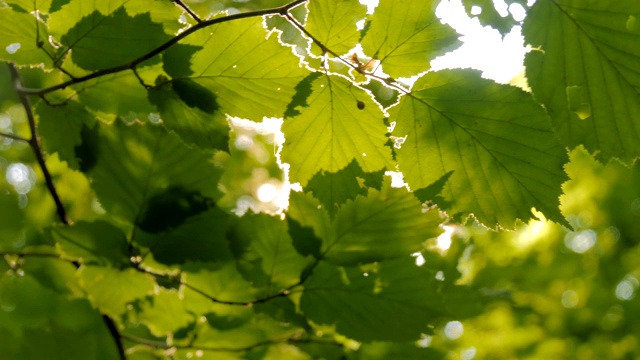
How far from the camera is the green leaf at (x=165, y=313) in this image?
3.77 feet

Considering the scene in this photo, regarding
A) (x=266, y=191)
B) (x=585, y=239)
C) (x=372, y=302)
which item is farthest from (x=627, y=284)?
(x=372, y=302)

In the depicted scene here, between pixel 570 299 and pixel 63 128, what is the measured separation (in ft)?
11.5

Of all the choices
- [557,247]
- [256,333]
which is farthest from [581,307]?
[256,333]

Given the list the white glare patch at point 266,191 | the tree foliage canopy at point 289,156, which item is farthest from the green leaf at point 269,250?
the white glare patch at point 266,191

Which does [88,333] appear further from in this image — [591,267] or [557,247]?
[591,267]

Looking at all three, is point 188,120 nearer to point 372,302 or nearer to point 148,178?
point 148,178

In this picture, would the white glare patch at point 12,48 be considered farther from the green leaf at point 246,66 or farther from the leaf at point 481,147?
the leaf at point 481,147

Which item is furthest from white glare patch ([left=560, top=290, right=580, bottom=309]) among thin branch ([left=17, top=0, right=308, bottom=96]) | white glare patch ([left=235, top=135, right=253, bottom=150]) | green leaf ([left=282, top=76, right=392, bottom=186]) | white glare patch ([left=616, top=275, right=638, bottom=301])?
thin branch ([left=17, top=0, right=308, bottom=96])

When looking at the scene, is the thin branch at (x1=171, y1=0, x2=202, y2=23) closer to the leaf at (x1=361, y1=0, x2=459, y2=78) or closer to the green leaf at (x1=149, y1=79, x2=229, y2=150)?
the green leaf at (x1=149, y1=79, x2=229, y2=150)

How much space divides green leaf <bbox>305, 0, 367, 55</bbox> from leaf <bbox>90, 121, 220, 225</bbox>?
35 cm

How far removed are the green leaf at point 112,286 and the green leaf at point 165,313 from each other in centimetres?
11

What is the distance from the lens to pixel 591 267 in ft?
13.8

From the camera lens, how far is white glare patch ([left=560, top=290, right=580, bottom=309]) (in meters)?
3.50

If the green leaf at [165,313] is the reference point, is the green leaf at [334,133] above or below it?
above
